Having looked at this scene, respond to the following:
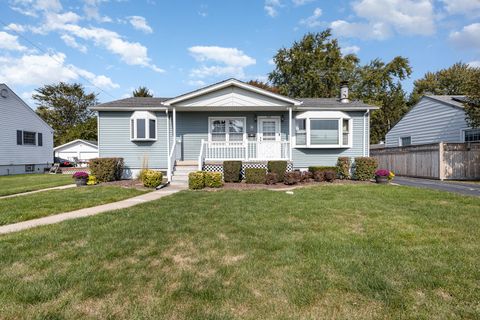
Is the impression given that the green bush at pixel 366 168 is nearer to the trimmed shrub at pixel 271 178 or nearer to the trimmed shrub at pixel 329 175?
the trimmed shrub at pixel 329 175

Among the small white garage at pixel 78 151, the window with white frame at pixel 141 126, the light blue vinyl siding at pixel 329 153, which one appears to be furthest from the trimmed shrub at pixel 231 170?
the small white garage at pixel 78 151

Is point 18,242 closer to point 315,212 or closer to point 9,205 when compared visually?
point 9,205

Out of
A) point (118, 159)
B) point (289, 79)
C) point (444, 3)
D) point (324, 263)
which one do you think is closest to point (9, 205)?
point (118, 159)

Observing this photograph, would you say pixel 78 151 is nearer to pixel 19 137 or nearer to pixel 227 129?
pixel 19 137

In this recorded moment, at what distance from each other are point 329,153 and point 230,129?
212 inches

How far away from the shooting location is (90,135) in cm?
4075

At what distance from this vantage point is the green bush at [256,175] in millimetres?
11727

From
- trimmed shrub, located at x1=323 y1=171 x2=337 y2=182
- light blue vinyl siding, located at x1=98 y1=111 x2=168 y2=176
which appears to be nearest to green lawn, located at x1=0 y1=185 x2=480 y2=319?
trimmed shrub, located at x1=323 y1=171 x2=337 y2=182

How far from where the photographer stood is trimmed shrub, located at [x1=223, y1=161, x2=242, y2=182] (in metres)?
12.1

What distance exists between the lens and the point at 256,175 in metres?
11.7

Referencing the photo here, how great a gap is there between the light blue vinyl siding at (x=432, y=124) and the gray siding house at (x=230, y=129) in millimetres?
7305

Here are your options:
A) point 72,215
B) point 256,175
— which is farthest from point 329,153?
point 72,215

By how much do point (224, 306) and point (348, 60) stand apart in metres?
37.7

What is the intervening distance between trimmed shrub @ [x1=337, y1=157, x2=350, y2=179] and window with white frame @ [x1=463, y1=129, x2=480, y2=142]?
29.6 ft
